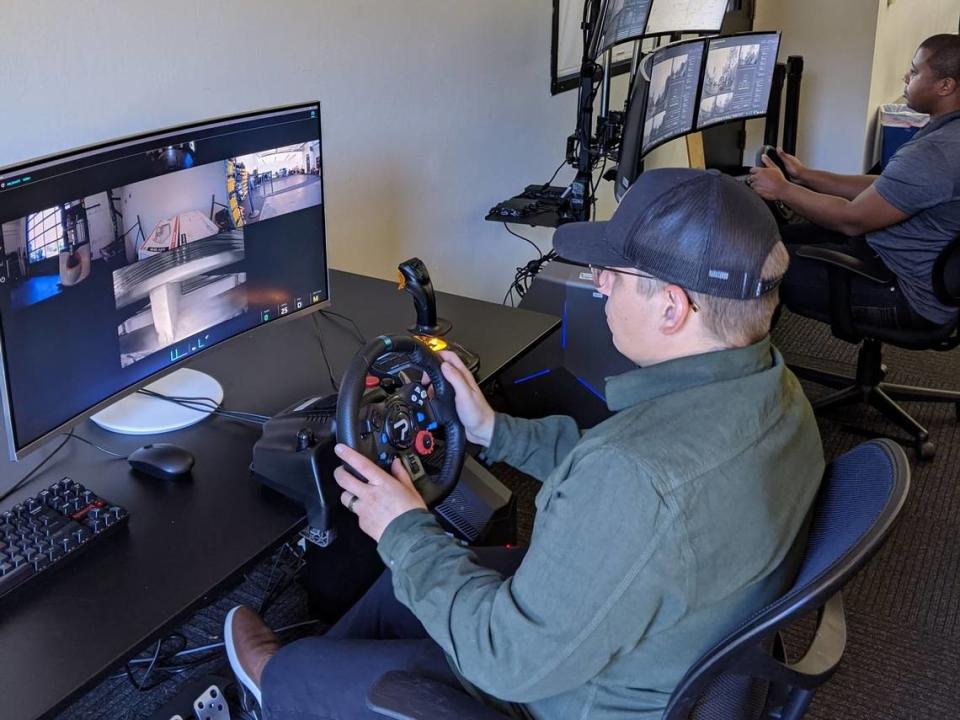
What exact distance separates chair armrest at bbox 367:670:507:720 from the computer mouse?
45 cm

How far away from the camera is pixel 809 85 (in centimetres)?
509

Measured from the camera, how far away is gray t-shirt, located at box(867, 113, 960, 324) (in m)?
2.50

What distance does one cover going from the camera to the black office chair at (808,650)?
0.91 m

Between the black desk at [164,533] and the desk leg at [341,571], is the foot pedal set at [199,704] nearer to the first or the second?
the desk leg at [341,571]

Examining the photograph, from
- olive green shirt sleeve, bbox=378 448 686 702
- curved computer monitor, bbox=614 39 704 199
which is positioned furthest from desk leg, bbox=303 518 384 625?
curved computer monitor, bbox=614 39 704 199

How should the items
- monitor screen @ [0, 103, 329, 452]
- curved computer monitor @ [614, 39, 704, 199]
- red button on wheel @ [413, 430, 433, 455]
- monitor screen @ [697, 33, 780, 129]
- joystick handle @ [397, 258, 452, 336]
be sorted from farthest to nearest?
monitor screen @ [697, 33, 780, 129], curved computer monitor @ [614, 39, 704, 199], joystick handle @ [397, 258, 452, 336], red button on wheel @ [413, 430, 433, 455], monitor screen @ [0, 103, 329, 452]

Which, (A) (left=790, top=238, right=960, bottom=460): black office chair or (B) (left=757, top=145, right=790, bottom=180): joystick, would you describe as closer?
(A) (left=790, top=238, right=960, bottom=460): black office chair

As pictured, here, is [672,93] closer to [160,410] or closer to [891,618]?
[891,618]

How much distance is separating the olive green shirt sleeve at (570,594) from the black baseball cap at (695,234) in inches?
9.7

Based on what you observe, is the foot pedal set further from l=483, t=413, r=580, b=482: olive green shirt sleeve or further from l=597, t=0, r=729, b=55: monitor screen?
l=597, t=0, r=729, b=55: monitor screen

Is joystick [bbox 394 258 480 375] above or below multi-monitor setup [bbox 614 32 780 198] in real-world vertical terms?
below

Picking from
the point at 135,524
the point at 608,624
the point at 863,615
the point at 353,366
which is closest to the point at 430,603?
the point at 608,624

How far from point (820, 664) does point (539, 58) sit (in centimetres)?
257

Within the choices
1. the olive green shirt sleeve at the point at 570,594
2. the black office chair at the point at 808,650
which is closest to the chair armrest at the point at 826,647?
the black office chair at the point at 808,650
